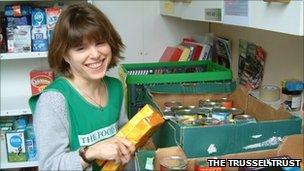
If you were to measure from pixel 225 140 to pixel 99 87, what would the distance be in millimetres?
498

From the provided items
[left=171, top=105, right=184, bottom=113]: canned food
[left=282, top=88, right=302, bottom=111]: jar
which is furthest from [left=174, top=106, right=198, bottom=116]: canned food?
[left=282, top=88, right=302, bottom=111]: jar

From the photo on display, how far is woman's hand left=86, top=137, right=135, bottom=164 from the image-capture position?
981 millimetres

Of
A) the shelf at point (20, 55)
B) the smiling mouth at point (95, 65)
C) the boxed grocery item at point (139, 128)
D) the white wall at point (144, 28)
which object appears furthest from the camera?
the white wall at point (144, 28)

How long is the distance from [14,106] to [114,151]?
116 centimetres

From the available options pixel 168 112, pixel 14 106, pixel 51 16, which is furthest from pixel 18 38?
pixel 168 112

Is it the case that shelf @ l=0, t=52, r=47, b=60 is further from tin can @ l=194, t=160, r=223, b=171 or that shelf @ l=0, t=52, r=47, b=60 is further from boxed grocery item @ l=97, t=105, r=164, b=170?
tin can @ l=194, t=160, r=223, b=171

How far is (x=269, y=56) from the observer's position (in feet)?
5.44

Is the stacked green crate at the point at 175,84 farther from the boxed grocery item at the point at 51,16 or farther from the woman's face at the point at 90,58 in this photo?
the boxed grocery item at the point at 51,16

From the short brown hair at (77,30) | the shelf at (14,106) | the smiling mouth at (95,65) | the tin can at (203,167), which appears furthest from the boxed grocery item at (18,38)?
the tin can at (203,167)

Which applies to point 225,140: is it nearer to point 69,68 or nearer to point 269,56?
point 69,68

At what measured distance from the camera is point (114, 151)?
3.21 ft

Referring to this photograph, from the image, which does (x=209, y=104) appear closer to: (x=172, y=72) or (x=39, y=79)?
(x=172, y=72)

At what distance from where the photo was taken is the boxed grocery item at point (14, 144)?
1.94 m

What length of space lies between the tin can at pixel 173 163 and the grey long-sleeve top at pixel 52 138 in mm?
249
